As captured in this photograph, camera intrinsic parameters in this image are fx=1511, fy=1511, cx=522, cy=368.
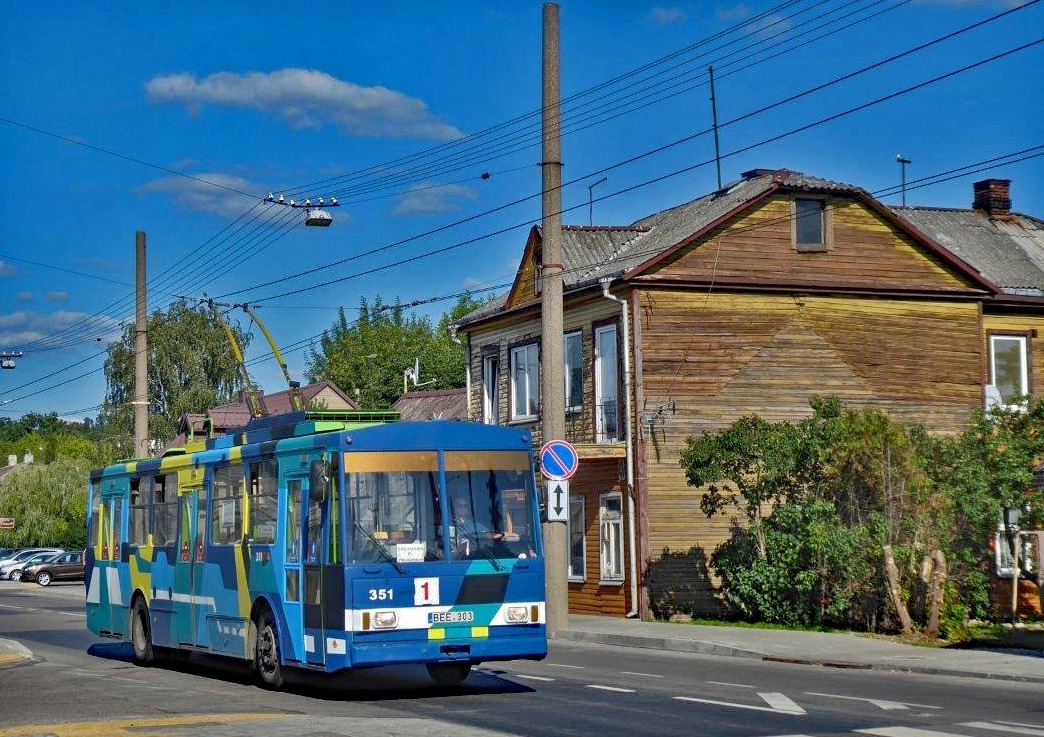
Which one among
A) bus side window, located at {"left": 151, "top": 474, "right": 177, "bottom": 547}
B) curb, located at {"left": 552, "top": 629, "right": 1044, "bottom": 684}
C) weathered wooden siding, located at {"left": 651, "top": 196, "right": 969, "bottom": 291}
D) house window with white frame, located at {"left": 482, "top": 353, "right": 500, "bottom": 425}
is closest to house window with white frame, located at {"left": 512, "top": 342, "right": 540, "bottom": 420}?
house window with white frame, located at {"left": 482, "top": 353, "right": 500, "bottom": 425}

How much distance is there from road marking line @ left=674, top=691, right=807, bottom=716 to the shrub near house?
9367 mm

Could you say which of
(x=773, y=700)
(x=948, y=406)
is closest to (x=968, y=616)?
(x=948, y=406)

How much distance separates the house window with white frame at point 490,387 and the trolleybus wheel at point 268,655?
74.6 feet

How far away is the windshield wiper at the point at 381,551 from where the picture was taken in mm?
15328

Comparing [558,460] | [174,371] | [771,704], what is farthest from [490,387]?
[174,371]

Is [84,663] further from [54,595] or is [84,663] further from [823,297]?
[54,595]

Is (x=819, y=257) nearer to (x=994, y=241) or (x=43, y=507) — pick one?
(x=994, y=241)

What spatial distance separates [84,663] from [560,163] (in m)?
12.1

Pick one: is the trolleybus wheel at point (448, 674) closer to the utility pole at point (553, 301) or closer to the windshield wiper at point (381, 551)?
the windshield wiper at point (381, 551)

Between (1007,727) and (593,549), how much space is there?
21.8 meters

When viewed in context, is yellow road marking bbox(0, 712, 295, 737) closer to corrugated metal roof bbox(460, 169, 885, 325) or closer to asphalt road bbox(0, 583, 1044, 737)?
asphalt road bbox(0, 583, 1044, 737)

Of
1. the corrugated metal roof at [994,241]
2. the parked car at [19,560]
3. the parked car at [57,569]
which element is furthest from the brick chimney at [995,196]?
the parked car at [19,560]

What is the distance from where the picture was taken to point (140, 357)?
44.8m

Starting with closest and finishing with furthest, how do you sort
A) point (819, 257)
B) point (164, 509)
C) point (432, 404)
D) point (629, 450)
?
point (164, 509) < point (629, 450) < point (819, 257) < point (432, 404)
